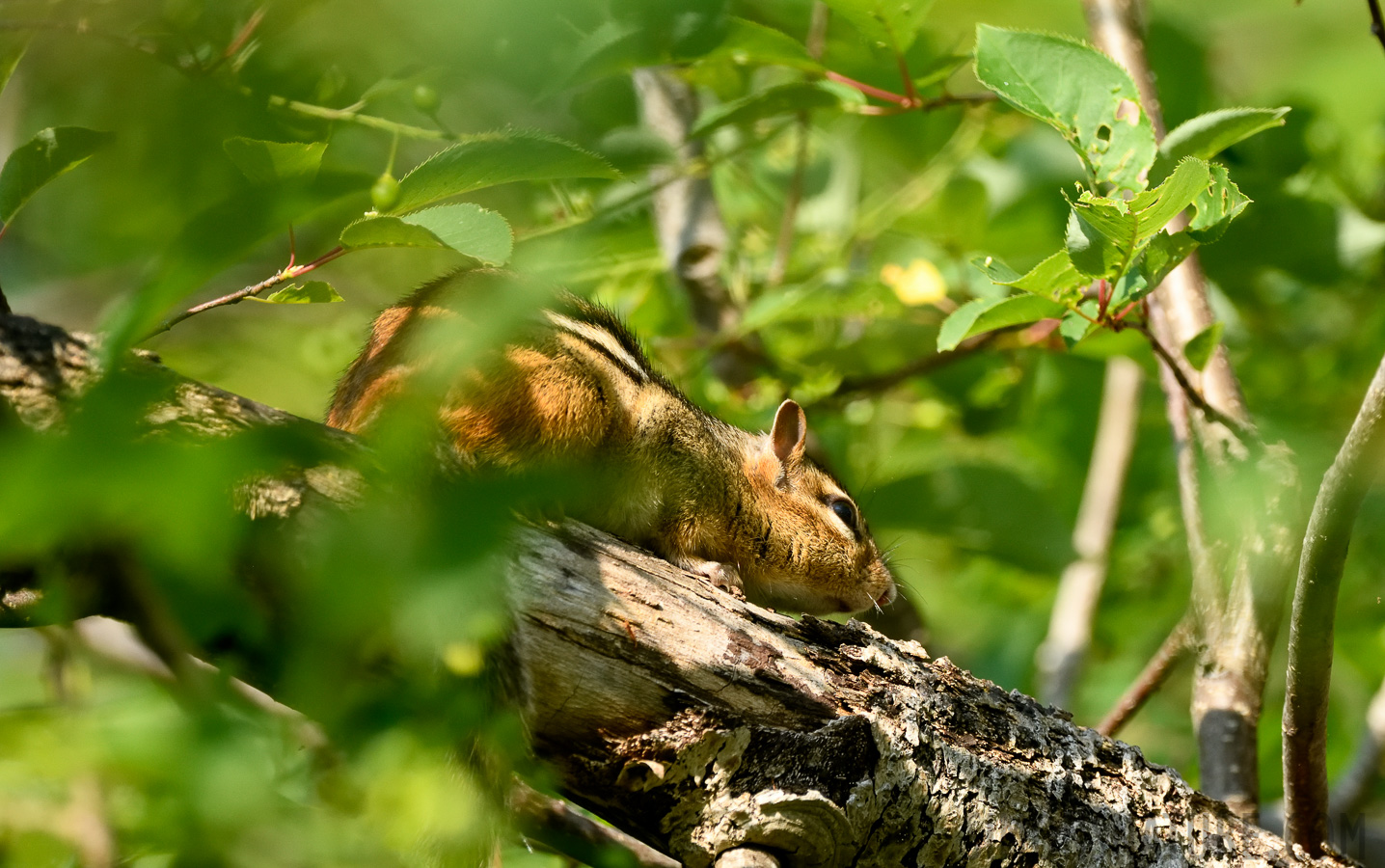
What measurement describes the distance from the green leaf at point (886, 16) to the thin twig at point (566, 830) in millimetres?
1907

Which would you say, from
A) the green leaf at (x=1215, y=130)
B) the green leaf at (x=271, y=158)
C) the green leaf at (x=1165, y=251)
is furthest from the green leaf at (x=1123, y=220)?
the green leaf at (x=271, y=158)

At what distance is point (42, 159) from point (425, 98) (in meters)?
1.07

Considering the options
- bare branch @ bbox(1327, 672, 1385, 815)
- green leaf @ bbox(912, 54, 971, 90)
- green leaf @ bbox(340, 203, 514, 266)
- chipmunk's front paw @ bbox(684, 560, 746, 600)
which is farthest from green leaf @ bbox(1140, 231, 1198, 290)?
bare branch @ bbox(1327, 672, 1385, 815)

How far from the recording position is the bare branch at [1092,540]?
183 inches

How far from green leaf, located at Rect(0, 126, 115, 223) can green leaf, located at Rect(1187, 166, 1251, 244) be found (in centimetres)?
194

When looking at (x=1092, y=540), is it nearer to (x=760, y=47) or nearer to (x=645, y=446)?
(x=645, y=446)

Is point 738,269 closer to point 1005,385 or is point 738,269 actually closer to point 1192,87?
point 1005,385

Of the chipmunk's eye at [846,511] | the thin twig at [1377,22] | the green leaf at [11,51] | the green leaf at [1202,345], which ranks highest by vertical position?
the thin twig at [1377,22]

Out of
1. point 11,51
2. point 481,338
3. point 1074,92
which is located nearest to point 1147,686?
point 1074,92

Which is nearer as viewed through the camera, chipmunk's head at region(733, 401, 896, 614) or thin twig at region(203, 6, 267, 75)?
thin twig at region(203, 6, 267, 75)

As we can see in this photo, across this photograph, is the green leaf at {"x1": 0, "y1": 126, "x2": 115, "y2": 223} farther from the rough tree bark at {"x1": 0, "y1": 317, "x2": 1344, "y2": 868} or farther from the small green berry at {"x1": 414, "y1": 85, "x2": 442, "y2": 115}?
the small green berry at {"x1": 414, "y1": 85, "x2": 442, "y2": 115}

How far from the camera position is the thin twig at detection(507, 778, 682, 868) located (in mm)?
2387

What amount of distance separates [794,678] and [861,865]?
368 mm

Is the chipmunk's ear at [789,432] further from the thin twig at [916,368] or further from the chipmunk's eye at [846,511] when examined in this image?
the thin twig at [916,368]
